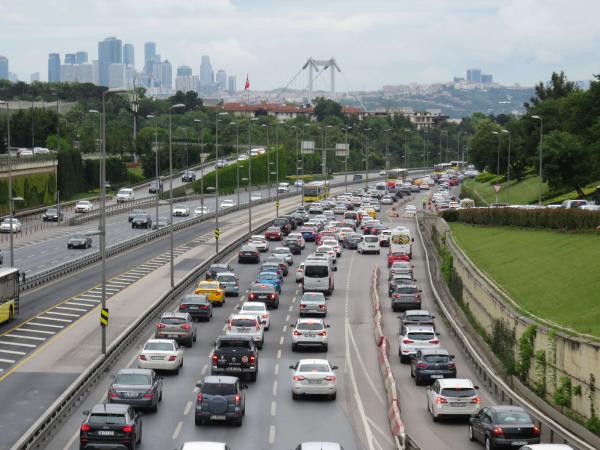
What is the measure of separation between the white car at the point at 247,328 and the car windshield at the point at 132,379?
12031 millimetres

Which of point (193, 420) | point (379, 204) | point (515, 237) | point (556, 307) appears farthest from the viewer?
point (379, 204)

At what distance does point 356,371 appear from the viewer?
44.7 meters

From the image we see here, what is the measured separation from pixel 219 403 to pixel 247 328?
46.0ft

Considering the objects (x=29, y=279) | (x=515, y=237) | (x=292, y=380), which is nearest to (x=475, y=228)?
(x=515, y=237)

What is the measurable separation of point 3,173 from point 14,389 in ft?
265

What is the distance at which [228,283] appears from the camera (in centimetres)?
6444

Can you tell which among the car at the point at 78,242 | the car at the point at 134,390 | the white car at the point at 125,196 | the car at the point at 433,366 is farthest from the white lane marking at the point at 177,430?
the white car at the point at 125,196

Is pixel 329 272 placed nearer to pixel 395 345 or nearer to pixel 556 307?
pixel 395 345

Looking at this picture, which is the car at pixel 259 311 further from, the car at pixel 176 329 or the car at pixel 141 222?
the car at pixel 141 222

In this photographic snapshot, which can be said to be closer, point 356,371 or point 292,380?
point 292,380

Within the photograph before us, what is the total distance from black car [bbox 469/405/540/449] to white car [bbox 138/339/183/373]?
45.7 ft

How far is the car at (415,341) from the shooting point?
4631cm

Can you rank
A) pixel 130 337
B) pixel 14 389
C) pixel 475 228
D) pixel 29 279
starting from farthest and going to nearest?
pixel 475 228 → pixel 29 279 → pixel 130 337 → pixel 14 389

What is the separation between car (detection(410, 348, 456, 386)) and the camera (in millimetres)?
41344
